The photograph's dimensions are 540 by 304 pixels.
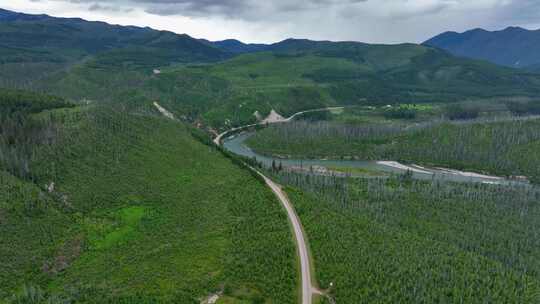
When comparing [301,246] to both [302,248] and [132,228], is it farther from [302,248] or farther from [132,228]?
[132,228]

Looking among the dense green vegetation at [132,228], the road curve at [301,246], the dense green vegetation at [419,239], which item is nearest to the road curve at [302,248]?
the road curve at [301,246]

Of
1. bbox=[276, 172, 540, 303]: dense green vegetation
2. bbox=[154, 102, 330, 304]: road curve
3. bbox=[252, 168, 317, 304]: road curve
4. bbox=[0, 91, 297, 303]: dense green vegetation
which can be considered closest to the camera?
bbox=[154, 102, 330, 304]: road curve

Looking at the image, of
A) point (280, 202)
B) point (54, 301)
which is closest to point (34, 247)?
point (54, 301)

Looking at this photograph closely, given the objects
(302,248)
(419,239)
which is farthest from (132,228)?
(419,239)

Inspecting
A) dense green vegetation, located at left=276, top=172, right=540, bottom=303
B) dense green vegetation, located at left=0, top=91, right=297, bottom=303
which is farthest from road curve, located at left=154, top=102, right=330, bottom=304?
dense green vegetation, located at left=0, top=91, right=297, bottom=303

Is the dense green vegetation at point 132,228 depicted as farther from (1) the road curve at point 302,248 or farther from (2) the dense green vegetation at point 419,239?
(2) the dense green vegetation at point 419,239

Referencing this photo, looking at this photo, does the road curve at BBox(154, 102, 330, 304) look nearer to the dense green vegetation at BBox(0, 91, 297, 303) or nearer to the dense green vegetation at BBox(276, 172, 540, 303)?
the dense green vegetation at BBox(276, 172, 540, 303)
